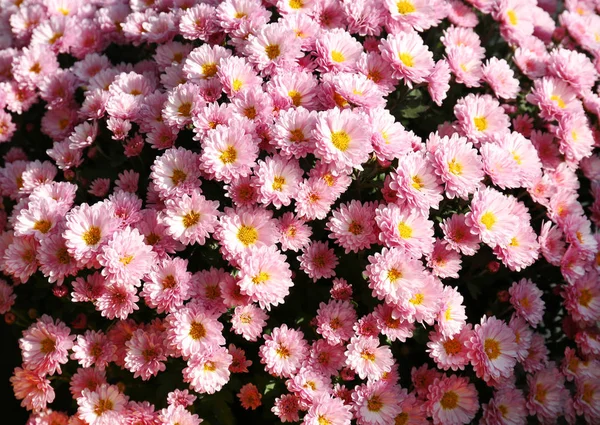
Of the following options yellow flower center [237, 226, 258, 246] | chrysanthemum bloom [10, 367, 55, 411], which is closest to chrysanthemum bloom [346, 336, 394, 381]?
yellow flower center [237, 226, 258, 246]

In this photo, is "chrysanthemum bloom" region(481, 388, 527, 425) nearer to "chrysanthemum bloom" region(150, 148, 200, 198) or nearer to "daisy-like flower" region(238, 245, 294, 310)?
"daisy-like flower" region(238, 245, 294, 310)

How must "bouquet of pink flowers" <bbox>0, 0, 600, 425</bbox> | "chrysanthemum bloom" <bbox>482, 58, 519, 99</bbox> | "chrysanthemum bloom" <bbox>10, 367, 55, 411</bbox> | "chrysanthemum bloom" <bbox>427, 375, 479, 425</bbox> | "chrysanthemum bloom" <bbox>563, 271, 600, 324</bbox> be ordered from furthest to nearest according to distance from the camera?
1. "chrysanthemum bloom" <bbox>482, 58, 519, 99</bbox>
2. "chrysanthemum bloom" <bbox>563, 271, 600, 324</bbox>
3. "chrysanthemum bloom" <bbox>10, 367, 55, 411</bbox>
4. "chrysanthemum bloom" <bbox>427, 375, 479, 425</bbox>
5. "bouquet of pink flowers" <bbox>0, 0, 600, 425</bbox>

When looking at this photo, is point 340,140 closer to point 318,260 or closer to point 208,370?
point 318,260

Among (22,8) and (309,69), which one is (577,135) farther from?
(22,8)

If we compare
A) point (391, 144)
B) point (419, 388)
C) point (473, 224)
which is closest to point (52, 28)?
point (391, 144)

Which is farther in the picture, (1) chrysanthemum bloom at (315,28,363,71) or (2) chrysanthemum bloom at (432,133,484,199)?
(1) chrysanthemum bloom at (315,28,363,71)

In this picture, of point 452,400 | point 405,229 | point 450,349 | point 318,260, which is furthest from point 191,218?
point 452,400
